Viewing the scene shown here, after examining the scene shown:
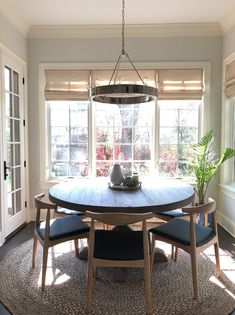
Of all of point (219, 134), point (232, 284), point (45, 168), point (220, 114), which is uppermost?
point (220, 114)

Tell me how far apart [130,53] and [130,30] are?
0.31 metres

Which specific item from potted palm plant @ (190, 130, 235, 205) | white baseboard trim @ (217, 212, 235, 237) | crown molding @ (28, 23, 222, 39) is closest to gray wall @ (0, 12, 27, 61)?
crown molding @ (28, 23, 222, 39)

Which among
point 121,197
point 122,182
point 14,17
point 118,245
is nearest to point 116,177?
point 122,182

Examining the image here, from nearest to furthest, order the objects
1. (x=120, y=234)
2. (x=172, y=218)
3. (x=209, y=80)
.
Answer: (x=120, y=234) → (x=172, y=218) → (x=209, y=80)

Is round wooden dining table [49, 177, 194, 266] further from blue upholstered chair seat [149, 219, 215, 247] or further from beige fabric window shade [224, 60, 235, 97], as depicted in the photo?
beige fabric window shade [224, 60, 235, 97]

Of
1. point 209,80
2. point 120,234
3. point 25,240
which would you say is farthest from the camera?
point 209,80

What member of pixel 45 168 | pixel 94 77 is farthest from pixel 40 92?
pixel 45 168

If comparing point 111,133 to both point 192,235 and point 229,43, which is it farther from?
point 192,235

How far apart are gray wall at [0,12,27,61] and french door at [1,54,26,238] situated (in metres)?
0.18

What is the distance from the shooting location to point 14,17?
357 cm

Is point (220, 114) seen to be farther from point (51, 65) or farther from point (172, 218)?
point (51, 65)

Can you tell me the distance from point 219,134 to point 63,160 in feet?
7.77

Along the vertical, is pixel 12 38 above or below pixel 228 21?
below

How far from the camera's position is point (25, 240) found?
3445mm
